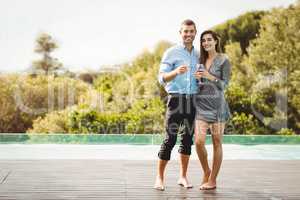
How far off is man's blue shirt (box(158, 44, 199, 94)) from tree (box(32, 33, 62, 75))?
59.2 feet

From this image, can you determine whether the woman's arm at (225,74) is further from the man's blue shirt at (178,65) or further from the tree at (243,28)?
the tree at (243,28)

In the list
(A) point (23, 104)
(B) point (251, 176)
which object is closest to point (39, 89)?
(A) point (23, 104)

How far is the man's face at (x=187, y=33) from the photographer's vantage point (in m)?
3.70

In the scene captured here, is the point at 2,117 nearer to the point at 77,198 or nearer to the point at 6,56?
the point at 6,56

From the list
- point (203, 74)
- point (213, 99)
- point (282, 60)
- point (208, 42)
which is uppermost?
point (282, 60)

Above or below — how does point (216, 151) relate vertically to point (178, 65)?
below

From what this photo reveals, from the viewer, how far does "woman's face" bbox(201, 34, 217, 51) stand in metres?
3.69

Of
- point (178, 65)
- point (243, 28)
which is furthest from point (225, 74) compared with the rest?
point (243, 28)

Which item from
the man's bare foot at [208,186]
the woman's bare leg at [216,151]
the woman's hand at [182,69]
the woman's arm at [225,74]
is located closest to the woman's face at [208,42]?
the woman's arm at [225,74]

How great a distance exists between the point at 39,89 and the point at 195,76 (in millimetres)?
13742

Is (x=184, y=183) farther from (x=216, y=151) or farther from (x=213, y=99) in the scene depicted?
(x=213, y=99)

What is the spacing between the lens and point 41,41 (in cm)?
2166

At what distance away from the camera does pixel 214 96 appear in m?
3.67

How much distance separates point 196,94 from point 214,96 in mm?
127
